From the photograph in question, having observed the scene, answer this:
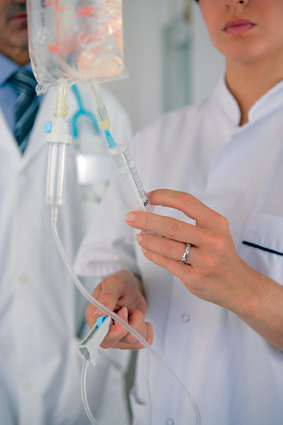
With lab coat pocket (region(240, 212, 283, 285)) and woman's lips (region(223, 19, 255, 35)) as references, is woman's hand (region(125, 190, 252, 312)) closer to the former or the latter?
lab coat pocket (region(240, 212, 283, 285))

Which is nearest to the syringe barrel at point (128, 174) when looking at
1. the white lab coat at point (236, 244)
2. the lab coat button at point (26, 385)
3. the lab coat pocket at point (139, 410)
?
the white lab coat at point (236, 244)

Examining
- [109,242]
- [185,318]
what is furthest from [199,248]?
[109,242]

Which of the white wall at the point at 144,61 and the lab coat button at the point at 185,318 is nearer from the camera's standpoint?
the lab coat button at the point at 185,318

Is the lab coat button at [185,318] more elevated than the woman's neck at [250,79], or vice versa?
the woman's neck at [250,79]

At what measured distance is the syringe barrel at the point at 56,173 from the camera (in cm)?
52

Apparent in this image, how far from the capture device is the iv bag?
49cm

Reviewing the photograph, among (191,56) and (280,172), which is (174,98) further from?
(280,172)

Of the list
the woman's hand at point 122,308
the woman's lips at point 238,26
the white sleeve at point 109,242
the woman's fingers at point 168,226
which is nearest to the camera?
the woman's fingers at point 168,226

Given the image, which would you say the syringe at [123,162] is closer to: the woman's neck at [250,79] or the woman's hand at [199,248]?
the woman's hand at [199,248]

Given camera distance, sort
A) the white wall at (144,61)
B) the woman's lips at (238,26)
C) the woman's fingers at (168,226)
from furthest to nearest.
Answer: the white wall at (144,61), the woman's lips at (238,26), the woman's fingers at (168,226)

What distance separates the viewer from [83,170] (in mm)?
986

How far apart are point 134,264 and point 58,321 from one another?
0.97 feet

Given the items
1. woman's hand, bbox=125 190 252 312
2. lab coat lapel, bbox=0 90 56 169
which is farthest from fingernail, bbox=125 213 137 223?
lab coat lapel, bbox=0 90 56 169

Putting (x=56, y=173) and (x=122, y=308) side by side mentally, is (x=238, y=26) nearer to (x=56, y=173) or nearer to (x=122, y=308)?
(x=56, y=173)
